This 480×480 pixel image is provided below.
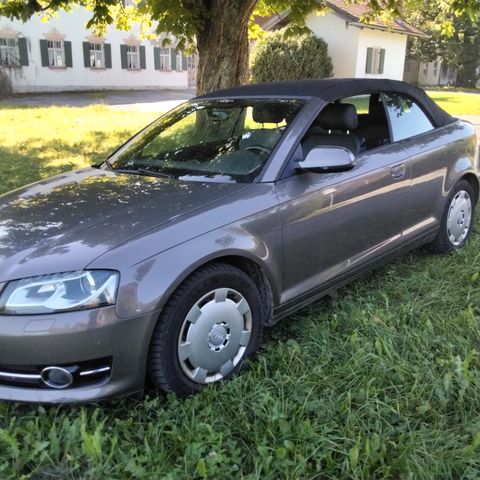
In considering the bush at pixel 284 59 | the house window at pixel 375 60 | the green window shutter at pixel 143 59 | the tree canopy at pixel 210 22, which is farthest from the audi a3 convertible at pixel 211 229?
the green window shutter at pixel 143 59

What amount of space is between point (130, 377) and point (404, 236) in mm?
2423

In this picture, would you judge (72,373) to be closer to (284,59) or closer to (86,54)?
(284,59)

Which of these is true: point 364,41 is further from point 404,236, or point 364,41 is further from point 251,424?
point 251,424

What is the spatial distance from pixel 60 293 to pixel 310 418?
4.10 feet

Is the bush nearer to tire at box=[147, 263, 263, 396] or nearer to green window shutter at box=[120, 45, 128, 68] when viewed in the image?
green window shutter at box=[120, 45, 128, 68]

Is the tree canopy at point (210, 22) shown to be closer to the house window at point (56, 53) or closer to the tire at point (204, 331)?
the tire at point (204, 331)

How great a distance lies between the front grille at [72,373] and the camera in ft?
7.98

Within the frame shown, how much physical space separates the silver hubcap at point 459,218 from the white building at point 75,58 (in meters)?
25.9

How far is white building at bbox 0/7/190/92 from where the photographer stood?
1095 inches

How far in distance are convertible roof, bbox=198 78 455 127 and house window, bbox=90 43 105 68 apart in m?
29.2

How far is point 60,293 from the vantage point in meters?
2.40

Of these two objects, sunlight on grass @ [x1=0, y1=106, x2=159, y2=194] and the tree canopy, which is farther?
sunlight on grass @ [x1=0, y1=106, x2=159, y2=194]

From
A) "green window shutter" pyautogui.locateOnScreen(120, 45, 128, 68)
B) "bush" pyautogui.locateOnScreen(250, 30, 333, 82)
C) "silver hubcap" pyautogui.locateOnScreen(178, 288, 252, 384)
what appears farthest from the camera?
"green window shutter" pyautogui.locateOnScreen(120, 45, 128, 68)

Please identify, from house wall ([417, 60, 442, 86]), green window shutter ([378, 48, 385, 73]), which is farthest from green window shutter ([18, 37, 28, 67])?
house wall ([417, 60, 442, 86])
